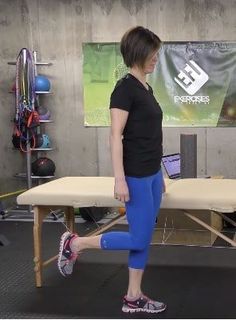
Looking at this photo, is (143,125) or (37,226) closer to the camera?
(143,125)

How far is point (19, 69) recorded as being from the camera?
4.65 m

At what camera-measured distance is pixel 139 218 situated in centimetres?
211

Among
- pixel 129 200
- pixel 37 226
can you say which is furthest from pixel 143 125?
pixel 37 226

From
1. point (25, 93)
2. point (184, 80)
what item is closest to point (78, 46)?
point (25, 93)

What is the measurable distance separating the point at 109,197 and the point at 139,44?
88 cm

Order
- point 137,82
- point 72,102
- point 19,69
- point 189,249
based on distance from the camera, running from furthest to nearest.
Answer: point 72,102 < point 19,69 < point 189,249 < point 137,82

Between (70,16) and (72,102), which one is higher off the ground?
(70,16)

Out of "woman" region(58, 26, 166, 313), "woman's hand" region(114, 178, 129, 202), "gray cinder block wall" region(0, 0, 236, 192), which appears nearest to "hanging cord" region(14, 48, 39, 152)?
"gray cinder block wall" region(0, 0, 236, 192)

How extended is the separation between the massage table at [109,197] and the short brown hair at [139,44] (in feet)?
2.62

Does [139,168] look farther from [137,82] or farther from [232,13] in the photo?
[232,13]

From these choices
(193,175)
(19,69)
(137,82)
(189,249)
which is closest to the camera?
(137,82)

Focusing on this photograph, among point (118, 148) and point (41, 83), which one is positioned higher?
point (41, 83)

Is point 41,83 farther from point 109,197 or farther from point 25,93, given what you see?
point 109,197

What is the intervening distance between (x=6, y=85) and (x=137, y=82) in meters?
3.33
